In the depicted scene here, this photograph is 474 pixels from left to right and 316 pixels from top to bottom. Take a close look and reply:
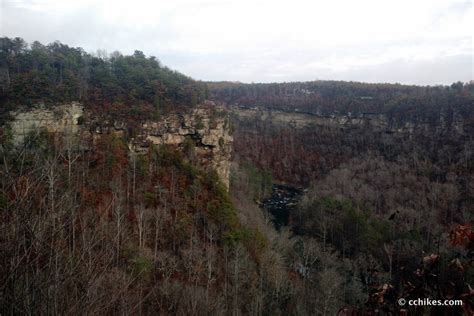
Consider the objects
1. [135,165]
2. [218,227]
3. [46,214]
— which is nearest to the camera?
[46,214]

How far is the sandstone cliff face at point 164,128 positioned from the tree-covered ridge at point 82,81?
3.72 ft

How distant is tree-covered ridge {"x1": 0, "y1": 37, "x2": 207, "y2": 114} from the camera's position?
83.2ft

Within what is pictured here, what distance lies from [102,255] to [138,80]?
30.1 m

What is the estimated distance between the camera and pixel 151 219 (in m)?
20.3

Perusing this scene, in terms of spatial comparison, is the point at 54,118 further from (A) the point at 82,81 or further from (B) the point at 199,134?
(B) the point at 199,134

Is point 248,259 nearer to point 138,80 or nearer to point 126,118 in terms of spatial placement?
point 126,118

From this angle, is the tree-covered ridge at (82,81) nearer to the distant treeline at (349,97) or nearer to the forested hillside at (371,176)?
the forested hillside at (371,176)

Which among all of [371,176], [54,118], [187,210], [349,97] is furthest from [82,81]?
[349,97]

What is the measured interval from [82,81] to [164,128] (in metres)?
8.48

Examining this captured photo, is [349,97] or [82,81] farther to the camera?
[349,97]

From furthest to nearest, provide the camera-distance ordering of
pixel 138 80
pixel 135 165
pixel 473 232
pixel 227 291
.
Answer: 1. pixel 138 80
2. pixel 135 165
3. pixel 227 291
4. pixel 473 232

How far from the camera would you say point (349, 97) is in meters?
80.9

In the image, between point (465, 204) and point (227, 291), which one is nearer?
point (227, 291)

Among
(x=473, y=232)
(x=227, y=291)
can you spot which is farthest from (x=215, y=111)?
(x=473, y=232)
